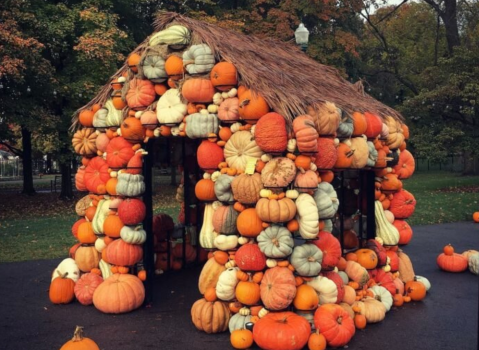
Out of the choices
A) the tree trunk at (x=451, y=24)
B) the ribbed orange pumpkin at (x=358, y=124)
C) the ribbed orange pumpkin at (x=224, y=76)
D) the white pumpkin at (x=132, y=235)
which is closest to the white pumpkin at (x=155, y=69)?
the ribbed orange pumpkin at (x=224, y=76)

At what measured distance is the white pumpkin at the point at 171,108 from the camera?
287 inches

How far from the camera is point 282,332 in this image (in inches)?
239

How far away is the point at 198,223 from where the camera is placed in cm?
1055

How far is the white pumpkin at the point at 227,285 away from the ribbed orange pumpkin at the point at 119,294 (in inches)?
65.9

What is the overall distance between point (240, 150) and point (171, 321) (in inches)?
104

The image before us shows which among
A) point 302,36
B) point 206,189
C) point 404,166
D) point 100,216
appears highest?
point 302,36

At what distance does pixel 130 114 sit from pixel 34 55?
439 inches

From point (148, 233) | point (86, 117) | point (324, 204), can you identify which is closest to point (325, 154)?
point (324, 204)

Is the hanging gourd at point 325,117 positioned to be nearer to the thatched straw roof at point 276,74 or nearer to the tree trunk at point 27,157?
the thatched straw roof at point 276,74

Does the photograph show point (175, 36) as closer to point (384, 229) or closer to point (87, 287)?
point (87, 287)

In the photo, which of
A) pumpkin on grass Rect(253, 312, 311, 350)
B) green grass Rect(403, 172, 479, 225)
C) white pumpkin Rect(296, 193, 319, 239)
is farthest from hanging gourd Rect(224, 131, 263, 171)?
green grass Rect(403, 172, 479, 225)

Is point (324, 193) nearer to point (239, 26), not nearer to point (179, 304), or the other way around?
point (179, 304)

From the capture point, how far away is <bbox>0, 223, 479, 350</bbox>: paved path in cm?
650

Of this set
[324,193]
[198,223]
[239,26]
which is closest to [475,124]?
[239,26]
